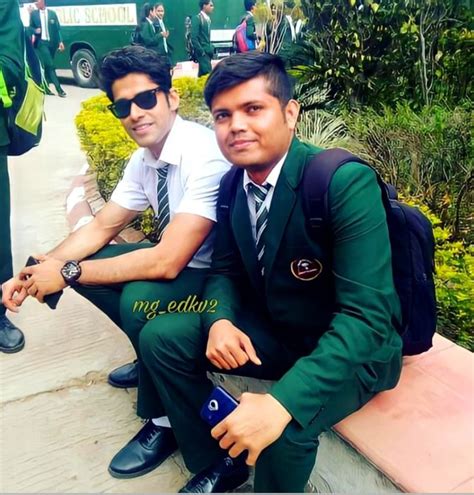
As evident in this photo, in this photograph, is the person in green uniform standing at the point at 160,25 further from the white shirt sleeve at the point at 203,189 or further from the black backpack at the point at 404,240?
the black backpack at the point at 404,240

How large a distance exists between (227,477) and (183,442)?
21cm

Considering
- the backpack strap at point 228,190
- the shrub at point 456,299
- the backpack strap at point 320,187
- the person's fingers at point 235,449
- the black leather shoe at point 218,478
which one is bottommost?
the black leather shoe at point 218,478

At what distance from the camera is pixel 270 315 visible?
6.22 feet

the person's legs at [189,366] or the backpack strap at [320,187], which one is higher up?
the backpack strap at [320,187]

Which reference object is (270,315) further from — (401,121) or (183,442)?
(401,121)

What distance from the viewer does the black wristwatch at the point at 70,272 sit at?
2238 mm

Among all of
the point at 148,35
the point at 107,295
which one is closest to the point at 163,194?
the point at 107,295

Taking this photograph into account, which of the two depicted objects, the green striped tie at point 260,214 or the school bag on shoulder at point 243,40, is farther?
the school bag on shoulder at point 243,40

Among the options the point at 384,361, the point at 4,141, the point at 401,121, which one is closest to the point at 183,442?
the point at 384,361

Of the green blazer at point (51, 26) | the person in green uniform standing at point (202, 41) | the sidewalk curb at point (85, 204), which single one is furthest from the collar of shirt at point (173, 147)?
the green blazer at point (51, 26)

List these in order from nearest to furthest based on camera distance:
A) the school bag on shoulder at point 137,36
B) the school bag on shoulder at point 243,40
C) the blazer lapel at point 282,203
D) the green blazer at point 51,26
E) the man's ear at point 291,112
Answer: the blazer lapel at point 282,203, the man's ear at point 291,112, the school bag on shoulder at point 243,40, the school bag on shoulder at point 137,36, the green blazer at point 51,26

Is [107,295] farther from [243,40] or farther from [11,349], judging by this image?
[243,40]

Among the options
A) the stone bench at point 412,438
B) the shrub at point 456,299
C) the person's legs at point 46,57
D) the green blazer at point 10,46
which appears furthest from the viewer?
the person's legs at point 46,57

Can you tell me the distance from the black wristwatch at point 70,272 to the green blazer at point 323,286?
0.58m
